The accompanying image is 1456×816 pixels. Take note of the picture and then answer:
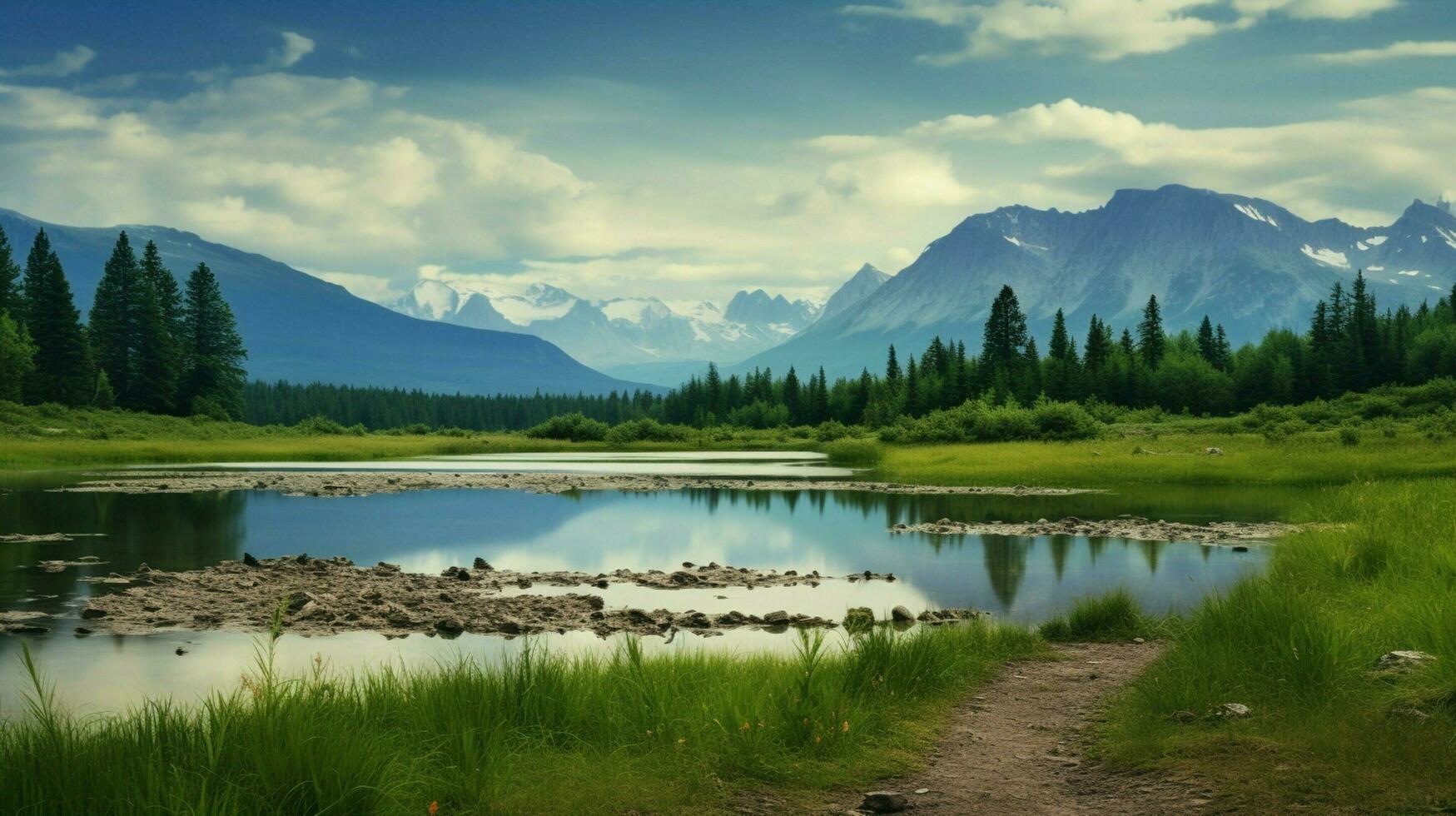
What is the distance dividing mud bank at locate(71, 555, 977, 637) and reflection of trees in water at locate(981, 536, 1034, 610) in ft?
8.82

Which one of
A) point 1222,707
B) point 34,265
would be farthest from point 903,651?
point 34,265

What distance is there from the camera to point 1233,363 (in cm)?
14412

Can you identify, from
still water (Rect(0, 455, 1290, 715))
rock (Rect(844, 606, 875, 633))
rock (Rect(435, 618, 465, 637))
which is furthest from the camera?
rock (Rect(435, 618, 465, 637))

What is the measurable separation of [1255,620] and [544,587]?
1667 centimetres

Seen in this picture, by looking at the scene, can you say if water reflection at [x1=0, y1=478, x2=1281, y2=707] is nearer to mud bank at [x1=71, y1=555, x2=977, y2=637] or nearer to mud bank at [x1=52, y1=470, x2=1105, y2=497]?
mud bank at [x1=71, y1=555, x2=977, y2=637]

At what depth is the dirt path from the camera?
9398 mm

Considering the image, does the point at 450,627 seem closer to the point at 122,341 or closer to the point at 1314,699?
the point at 1314,699

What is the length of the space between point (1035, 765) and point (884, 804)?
2108 mm

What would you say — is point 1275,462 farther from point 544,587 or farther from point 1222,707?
point 1222,707

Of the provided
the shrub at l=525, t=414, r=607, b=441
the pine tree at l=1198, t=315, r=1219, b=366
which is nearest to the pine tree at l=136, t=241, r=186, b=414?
the shrub at l=525, t=414, r=607, b=441

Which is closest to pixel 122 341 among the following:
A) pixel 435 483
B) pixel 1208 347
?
pixel 435 483

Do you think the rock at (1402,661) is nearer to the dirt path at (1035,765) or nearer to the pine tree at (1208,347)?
the dirt path at (1035,765)

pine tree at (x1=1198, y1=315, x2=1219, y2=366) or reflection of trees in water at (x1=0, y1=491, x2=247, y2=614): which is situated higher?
pine tree at (x1=1198, y1=315, x2=1219, y2=366)

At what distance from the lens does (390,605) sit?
21594mm
